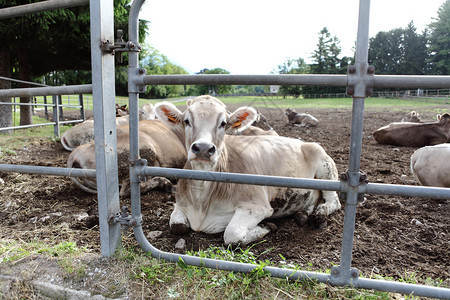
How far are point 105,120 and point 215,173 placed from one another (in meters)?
0.79

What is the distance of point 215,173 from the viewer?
6.89ft

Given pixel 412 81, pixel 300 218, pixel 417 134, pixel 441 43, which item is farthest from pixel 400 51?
pixel 412 81

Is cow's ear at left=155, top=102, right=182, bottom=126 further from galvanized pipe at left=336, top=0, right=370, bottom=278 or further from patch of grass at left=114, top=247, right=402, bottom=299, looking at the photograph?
galvanized pipe at left=336, top=0, right=370, bottom=278

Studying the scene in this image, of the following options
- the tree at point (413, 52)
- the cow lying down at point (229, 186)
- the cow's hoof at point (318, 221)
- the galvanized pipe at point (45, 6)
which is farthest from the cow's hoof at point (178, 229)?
the tree at point (413, 52)

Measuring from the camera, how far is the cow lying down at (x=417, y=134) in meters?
8.58

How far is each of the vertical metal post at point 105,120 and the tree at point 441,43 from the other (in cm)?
6132

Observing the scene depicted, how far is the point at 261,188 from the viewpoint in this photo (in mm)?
3459

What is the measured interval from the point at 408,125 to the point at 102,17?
8715mm

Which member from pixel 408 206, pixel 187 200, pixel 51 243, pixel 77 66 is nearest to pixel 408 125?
pixel 408 206

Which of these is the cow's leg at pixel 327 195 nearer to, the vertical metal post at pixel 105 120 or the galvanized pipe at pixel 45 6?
the vertical metal post at pixel 105 120

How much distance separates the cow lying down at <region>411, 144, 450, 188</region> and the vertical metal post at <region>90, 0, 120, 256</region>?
401cm

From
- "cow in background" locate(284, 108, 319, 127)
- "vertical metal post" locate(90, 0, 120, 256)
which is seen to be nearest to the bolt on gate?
"vertical metal post" locate(90, 0, 120, 256)

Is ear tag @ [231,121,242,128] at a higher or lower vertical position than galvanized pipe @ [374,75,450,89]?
lower

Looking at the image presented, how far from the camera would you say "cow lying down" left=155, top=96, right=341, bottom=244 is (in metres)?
3.06
